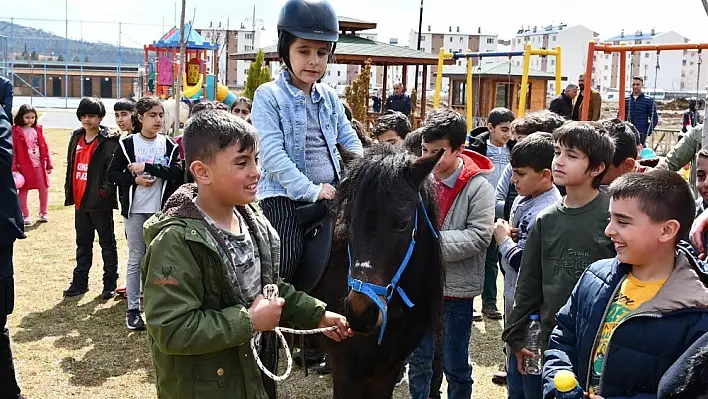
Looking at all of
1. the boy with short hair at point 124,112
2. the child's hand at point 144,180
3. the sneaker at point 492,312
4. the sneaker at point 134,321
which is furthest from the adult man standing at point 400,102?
the sneaker at point 134,321

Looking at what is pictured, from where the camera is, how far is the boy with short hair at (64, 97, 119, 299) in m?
6.66

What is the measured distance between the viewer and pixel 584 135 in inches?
117

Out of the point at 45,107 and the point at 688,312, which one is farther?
the point at 45,107

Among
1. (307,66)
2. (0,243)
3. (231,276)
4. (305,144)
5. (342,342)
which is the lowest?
(342,342)

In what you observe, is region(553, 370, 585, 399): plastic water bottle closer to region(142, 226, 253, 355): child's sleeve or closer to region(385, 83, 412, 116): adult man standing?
region(142, 226, 253, 355): child's sleeve

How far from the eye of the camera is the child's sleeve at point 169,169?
5.84m

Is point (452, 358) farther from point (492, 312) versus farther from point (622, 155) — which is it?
point (492, 312)

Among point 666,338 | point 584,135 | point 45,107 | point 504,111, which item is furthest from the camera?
point 45,107

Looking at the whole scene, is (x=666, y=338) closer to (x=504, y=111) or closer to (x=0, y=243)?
(x=0, y=243)

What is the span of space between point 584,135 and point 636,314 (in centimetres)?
112

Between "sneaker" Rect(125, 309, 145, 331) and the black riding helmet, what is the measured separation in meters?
3.63

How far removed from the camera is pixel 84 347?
570 cm

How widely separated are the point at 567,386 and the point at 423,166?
3.76ft

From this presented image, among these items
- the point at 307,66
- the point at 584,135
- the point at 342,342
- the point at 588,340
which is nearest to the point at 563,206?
the point at 584,135
